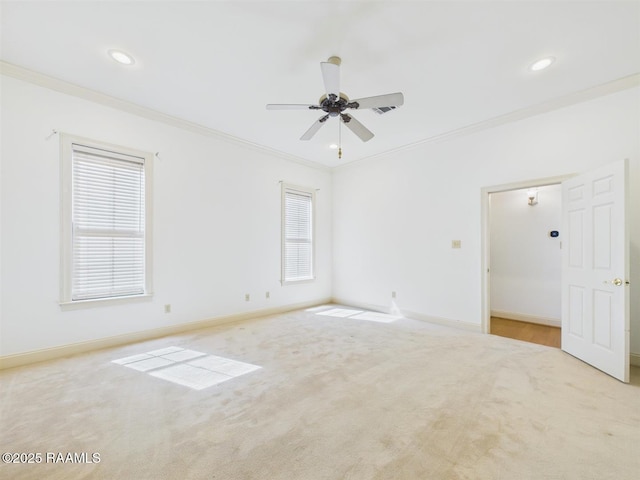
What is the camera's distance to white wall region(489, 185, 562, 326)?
4637 millimetres

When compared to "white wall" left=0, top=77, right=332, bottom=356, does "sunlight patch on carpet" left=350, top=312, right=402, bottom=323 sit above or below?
below

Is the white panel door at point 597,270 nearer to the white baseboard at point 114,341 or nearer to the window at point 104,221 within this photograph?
the white baseboard at point 114,341

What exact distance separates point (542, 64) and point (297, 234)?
14.1 ft

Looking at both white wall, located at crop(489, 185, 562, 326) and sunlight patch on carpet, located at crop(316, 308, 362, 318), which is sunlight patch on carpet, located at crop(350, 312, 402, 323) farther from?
white wall, located at crop(489, 185, 562, 326)

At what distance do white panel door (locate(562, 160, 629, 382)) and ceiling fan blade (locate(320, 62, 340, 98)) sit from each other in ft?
9.00

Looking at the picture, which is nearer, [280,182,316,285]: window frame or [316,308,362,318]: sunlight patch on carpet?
[316,308,362,318]: sunlight patch on carpet

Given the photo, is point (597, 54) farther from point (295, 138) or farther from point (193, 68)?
point (193, 68)

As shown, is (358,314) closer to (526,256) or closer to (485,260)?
(485,260)

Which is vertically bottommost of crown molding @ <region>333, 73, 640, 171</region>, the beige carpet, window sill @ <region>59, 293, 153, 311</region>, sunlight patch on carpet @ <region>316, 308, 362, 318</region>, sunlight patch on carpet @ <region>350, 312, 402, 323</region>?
sunlight patch on carpet @ <region>316, 308, 362, 318</region>

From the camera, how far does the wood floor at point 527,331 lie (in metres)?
3.82

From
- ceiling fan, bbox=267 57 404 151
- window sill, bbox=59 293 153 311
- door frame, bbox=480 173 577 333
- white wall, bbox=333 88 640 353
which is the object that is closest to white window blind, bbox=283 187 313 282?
white wall, bbox=333 88 640 353

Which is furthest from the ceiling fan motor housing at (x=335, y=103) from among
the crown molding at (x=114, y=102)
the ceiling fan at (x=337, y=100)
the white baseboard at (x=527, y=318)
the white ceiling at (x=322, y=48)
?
the white baseboard at (x=527, y=318)

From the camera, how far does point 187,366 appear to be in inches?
113

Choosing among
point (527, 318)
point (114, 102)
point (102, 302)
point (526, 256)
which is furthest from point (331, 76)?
point (527, 318)
